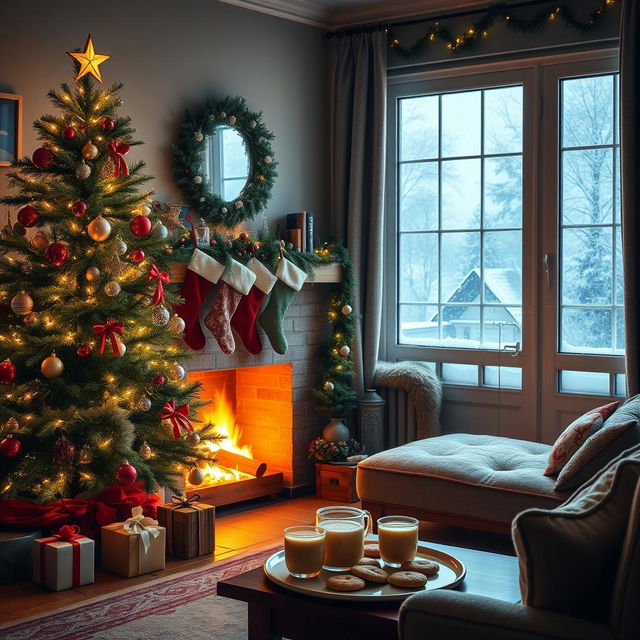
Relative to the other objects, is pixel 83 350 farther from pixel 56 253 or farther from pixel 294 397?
pixel 294 397

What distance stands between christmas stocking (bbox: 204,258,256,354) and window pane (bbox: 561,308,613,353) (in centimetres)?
176

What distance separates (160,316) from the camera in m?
4.10

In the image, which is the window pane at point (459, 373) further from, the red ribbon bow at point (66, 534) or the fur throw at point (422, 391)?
the red ribbon bow at point (66, 534)

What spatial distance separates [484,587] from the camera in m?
2.48

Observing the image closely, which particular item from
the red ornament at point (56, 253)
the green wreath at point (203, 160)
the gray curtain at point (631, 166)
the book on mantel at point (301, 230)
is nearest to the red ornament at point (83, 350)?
the red ornament at point (56, 253)

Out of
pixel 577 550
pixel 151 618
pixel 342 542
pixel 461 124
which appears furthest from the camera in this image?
pixel 461 124

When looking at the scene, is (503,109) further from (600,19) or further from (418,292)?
(418,292)

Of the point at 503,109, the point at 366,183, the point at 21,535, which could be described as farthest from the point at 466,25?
the point at 21,535

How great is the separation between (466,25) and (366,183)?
108 cm

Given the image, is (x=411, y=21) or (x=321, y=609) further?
(x=411, y=21)

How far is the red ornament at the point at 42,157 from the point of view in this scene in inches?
152

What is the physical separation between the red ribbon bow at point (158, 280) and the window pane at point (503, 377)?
2116 mm

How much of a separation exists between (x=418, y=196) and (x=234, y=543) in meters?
2.40

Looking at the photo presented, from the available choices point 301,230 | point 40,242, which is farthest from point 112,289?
point 301,230
